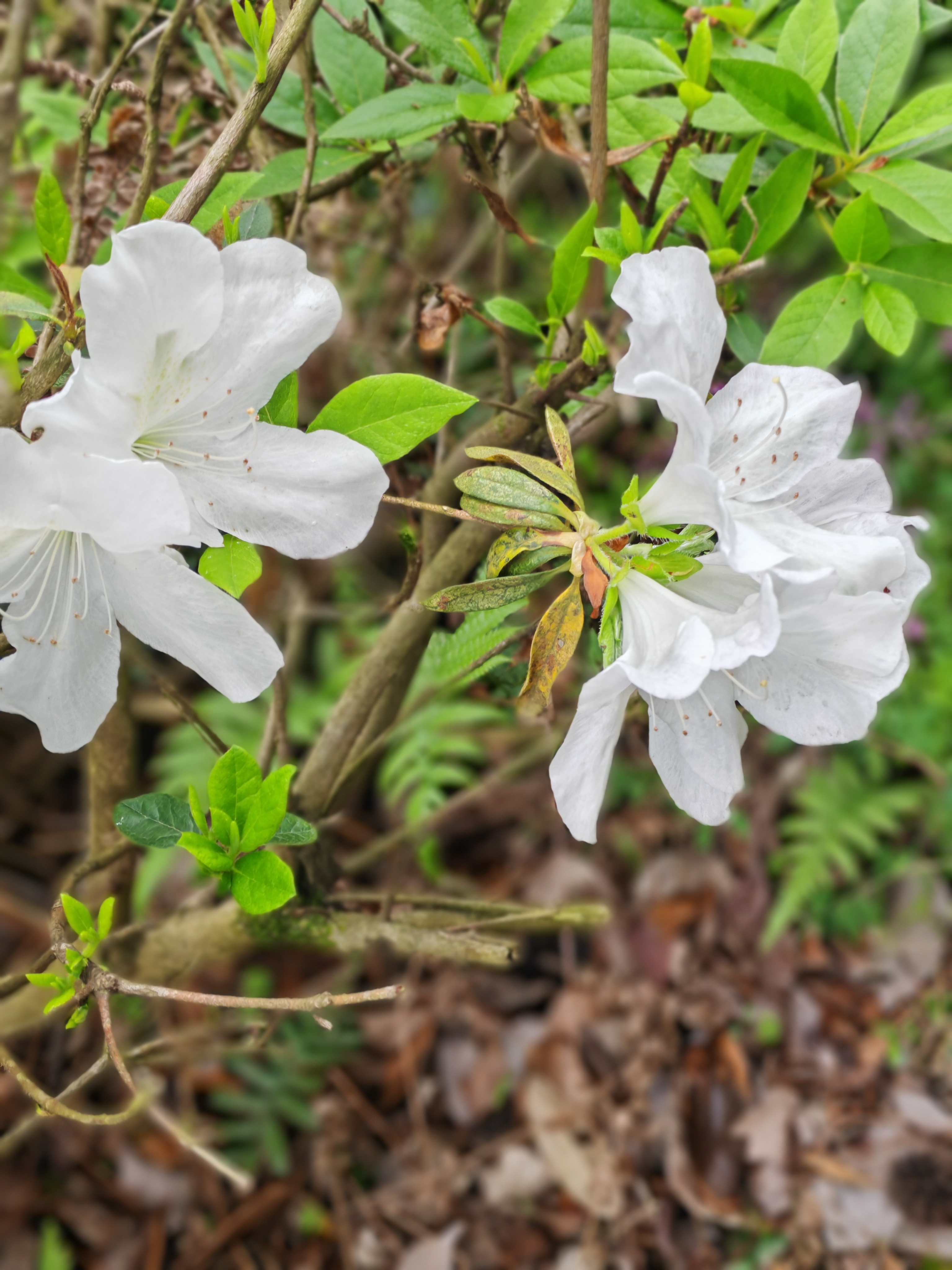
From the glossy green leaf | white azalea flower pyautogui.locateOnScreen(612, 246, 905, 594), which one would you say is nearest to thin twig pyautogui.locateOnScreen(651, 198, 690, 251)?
white azalea flower pyautogui.locateOnScreen(612, 246, 905, 594)

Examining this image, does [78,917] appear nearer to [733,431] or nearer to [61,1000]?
[61,1000]

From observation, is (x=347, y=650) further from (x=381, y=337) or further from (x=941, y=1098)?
(x=941, y=1098)

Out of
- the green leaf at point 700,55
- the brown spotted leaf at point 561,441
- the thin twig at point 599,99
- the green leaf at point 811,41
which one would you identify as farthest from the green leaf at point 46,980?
the green leaf at point 811,41

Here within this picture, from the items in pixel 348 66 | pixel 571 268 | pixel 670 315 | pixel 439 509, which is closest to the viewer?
pixel 670 315

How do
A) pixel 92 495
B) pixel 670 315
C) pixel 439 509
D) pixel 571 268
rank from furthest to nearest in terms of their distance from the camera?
pixel 571 268 → pixel 439 509 → pixel 670 315 → pixel 92 495

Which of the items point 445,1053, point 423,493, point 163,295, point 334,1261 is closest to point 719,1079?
point 445,1053

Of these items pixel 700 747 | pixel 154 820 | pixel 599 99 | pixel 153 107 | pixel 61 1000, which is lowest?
pixel 61 1000

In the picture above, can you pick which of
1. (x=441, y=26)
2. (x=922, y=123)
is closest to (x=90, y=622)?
(x=441, y=26)
